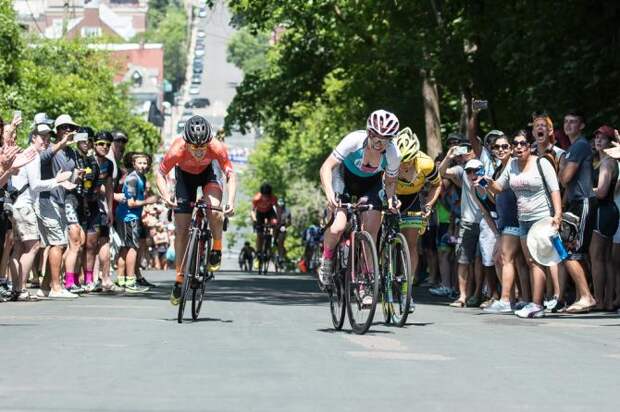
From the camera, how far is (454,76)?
3384cm

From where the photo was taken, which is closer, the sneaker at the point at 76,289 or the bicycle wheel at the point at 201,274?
the bicycle wheel at the point at 201,274

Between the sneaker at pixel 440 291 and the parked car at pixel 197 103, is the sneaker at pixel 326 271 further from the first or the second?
the parked car at pixel 197 103

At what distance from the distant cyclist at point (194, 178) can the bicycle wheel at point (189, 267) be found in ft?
1.00

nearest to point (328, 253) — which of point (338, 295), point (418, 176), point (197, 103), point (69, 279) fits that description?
point (338, 295)

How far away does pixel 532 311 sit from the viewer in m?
17.1

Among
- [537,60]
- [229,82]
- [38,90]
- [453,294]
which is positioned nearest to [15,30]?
[38,90]

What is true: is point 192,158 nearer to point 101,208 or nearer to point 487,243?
point 487,243

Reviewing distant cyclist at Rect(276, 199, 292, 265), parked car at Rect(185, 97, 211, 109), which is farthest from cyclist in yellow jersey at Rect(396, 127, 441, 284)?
parked car at Rect(185, 97, 211, 109)

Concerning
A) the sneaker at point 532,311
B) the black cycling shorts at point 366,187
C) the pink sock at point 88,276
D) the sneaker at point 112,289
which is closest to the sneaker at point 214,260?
the black cycling shorts at point 366,187

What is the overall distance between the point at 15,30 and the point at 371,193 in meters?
41.1

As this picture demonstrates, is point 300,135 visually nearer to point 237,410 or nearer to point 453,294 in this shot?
point 453,294

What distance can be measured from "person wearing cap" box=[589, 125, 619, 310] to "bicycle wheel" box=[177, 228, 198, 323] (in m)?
4.81

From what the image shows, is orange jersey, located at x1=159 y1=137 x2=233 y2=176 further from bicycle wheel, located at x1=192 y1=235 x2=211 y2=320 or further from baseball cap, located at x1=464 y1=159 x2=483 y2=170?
baseball cap, located at x1=464 y1=159 x2=483 y2=170

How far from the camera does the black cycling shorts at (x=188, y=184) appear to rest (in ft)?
51.9
